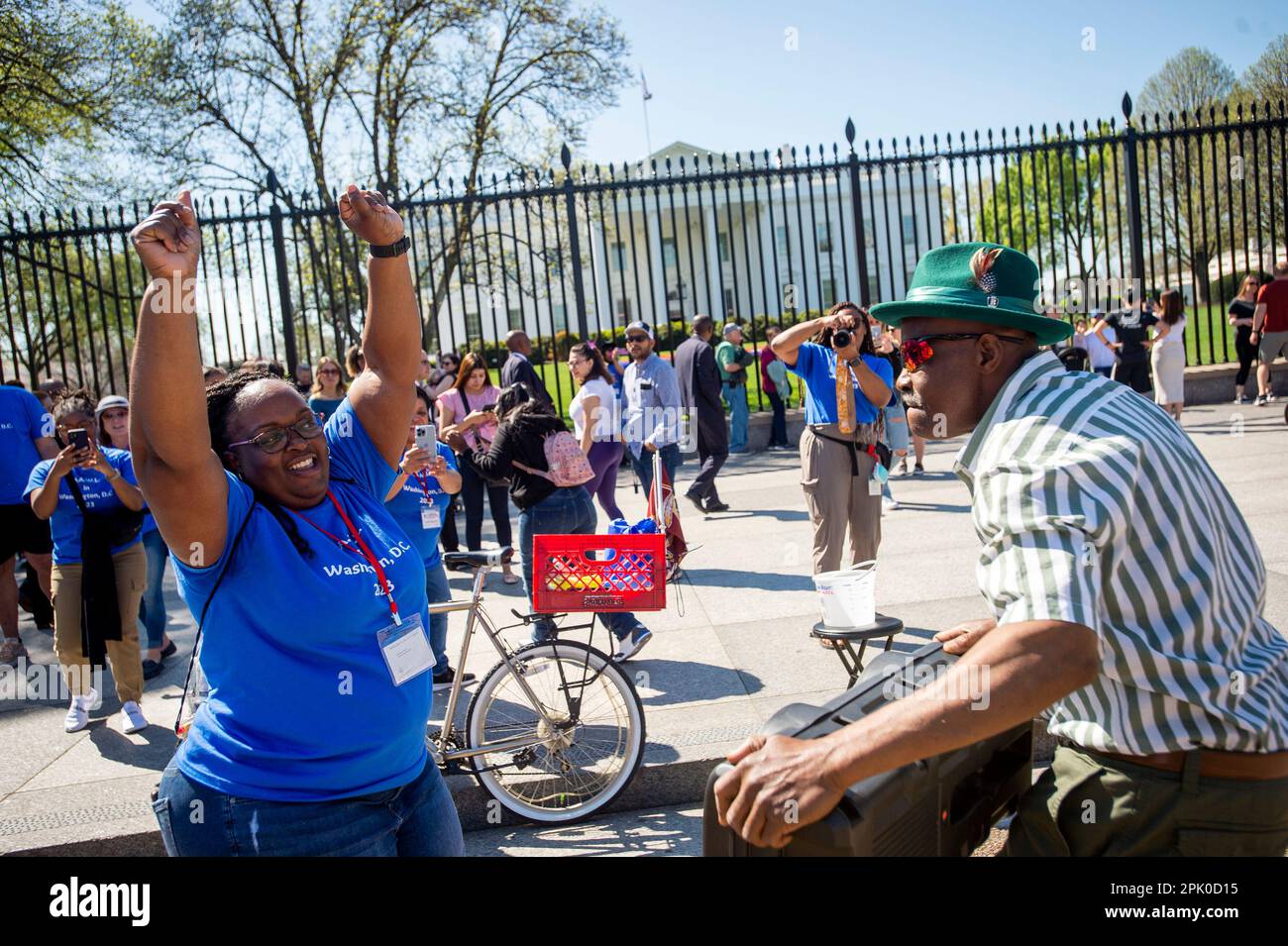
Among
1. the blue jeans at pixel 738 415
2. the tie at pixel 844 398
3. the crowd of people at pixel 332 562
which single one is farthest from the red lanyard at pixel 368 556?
the blue jeans at pixel 738 415

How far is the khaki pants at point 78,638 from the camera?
570 cm

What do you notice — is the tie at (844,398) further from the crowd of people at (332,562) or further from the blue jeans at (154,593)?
the blue jeans at (154,593)

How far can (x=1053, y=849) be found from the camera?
73.1 inches

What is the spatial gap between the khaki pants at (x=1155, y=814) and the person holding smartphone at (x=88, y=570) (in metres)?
5.26

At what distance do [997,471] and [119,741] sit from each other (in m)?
5.40

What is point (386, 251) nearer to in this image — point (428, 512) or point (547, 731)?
point (547, 731)

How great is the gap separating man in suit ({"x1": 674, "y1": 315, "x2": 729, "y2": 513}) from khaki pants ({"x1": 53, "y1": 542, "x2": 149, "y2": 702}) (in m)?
5.77

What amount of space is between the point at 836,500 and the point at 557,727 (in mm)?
2321

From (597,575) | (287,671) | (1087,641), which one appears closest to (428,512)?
(597,575)

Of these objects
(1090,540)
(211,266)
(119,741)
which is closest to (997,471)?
(1090,540)

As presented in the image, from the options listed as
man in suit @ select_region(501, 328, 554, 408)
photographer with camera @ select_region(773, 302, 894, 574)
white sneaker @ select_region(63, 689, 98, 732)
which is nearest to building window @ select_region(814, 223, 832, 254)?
man in suit @ select_region(501, 328, 554, 408)

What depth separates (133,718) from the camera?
5.71 meters

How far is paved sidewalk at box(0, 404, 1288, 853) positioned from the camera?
15.0ft
